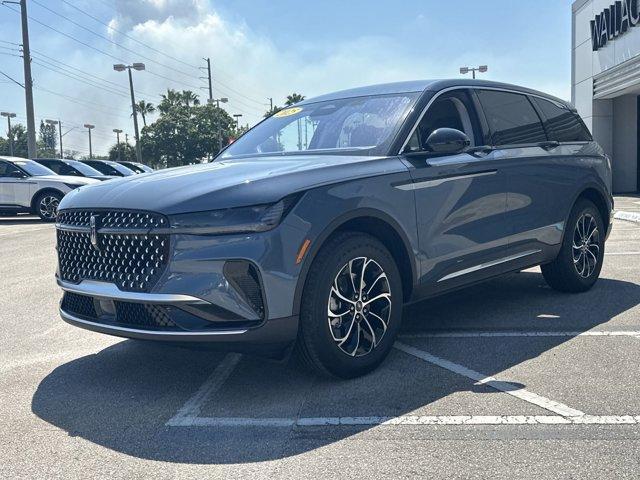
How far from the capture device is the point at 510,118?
5.56 m

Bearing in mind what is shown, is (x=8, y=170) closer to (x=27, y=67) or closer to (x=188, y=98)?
(x=27, y=67)

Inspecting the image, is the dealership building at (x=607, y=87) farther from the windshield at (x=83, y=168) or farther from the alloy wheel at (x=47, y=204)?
the alloy wheel at (x=47, y=204)

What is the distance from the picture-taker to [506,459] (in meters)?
2.96

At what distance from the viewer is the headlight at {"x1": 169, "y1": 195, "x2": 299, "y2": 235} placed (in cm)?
350

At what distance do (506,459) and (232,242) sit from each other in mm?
1654

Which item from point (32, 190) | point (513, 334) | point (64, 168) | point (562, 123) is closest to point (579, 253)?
point (562, 123)

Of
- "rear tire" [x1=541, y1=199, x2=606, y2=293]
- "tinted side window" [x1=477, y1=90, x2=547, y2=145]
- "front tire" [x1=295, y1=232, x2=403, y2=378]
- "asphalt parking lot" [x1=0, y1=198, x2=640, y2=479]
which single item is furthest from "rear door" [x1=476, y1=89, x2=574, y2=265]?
"front tire" [x1=295, y1=232, x2=403, y2=378]

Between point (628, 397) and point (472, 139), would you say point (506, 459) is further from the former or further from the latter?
point (472, 139)

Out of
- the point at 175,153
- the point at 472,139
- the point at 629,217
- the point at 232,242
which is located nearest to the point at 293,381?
the point at 232,242

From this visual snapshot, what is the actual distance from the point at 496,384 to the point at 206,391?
1674 millimetres

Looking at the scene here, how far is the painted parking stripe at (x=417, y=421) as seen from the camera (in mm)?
3354

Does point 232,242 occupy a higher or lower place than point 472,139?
lower

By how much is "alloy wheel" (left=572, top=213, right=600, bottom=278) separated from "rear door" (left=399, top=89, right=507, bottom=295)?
1366 mm

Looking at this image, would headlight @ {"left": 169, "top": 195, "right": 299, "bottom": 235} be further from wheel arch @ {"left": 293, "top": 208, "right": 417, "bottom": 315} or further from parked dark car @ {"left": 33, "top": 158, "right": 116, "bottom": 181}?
parked dark car @ {"left": 33, "top": 158, "right": 116, "bottom": 181}
